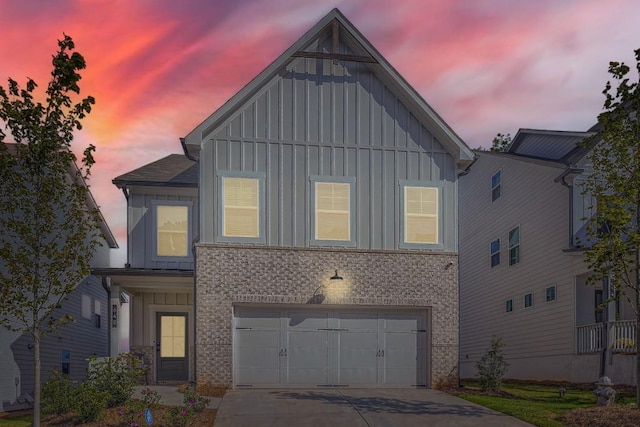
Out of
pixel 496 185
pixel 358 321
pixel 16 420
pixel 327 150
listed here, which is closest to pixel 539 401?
pixel 358 321

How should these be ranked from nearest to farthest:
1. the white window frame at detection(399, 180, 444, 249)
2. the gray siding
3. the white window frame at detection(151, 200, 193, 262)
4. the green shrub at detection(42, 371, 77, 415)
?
the green shrub at detection(42, 371, 77, 415)
the white window frame at detection(399, 180, 444, 249)
the gray siding
the white window frame at detection(151, 200, 193, 262)

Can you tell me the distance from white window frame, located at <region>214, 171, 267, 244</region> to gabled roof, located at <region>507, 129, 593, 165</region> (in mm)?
11778

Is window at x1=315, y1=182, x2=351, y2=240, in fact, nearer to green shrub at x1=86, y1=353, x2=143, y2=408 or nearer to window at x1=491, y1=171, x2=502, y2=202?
green shrub at x1=86, y1=353, x2=143, y2=408

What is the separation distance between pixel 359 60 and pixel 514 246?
1225 centimetres

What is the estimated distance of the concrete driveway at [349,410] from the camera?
13.4 metres

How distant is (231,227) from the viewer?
1809 cm

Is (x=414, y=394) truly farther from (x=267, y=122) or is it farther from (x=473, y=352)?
(x=473, y=352)

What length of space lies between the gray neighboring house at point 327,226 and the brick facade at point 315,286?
0.10 feet

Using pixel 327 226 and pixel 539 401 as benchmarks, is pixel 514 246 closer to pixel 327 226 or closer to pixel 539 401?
pixel 539 401

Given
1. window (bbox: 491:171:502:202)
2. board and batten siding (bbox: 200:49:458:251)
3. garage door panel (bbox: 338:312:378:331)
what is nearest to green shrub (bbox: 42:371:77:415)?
board and batten siding (bbox: 200:49:458:251)

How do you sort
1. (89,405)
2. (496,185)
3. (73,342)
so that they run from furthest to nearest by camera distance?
(496,185) → (73,342) → (89,405)

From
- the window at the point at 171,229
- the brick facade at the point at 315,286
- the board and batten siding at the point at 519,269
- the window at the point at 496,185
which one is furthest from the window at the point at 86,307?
the window at the point at 496,185

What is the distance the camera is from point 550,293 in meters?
23.9

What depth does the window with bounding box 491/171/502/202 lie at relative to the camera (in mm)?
28641
